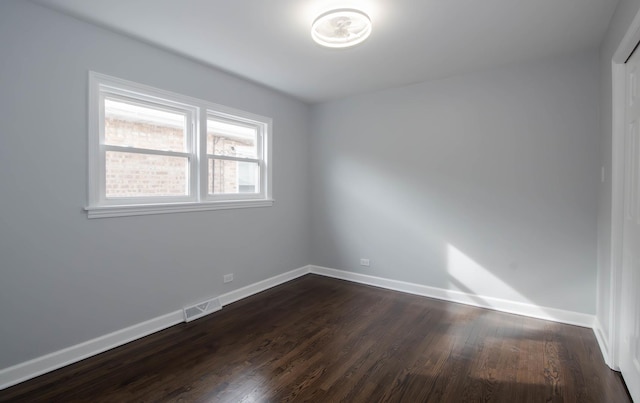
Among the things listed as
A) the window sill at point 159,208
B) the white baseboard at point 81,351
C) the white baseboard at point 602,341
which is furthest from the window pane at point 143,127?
the white baseboard at point 602,341

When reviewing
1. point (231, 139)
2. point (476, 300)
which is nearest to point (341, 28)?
point (231, 139)

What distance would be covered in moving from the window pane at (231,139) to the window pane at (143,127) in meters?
0.34

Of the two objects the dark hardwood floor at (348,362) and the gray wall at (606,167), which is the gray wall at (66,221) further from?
the gray wall at (606,167)

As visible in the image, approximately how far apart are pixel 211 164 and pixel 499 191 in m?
3.18

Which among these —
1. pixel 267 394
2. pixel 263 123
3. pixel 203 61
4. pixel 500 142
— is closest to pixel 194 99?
pixel 203 61

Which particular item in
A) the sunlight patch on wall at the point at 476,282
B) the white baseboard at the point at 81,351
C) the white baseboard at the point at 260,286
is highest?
the sunlight patch on wall at the point at 476,282

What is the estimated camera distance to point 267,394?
1.94m

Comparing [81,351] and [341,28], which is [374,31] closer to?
[341,28]

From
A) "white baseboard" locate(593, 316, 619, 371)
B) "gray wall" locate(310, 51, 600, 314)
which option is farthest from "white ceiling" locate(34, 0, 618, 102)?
"white baseboard" locate(593, 316, 619, 371)

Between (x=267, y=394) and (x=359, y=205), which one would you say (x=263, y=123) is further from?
(x=267, y=394)

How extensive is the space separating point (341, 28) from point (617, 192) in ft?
7.42

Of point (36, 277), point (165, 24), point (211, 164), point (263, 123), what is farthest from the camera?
point (263, 123)

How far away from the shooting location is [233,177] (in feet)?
12.2

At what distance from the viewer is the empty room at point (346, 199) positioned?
2.07 m
